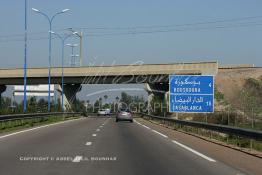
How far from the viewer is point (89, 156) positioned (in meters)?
15.7

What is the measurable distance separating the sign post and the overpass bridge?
120 feet

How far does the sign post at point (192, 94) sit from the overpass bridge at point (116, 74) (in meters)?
36.5

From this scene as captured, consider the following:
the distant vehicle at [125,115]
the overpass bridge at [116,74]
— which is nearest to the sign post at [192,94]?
the distant vehicle at [125,115]

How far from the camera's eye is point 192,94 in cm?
3441

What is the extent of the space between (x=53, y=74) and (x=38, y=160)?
224ft

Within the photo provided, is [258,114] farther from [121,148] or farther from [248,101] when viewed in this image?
[248,101]

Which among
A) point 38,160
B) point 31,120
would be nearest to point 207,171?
point 38,160

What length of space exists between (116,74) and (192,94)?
4308 cm

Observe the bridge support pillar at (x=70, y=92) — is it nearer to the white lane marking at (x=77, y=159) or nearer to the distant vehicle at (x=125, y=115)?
the distant vehicle at (x=125, y=115)

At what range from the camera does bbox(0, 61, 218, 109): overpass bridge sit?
72375mm

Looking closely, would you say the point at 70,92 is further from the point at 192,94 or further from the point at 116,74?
the point at 192,94

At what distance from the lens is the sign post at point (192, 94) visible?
33.8 meters

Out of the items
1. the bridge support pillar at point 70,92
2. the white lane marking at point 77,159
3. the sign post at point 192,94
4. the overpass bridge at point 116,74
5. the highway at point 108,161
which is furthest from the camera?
the bridge support pillar at point 70,92

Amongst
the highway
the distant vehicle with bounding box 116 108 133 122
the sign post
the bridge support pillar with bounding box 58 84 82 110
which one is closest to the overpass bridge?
the bridge support pillar with bounding box 58 84 82 110
